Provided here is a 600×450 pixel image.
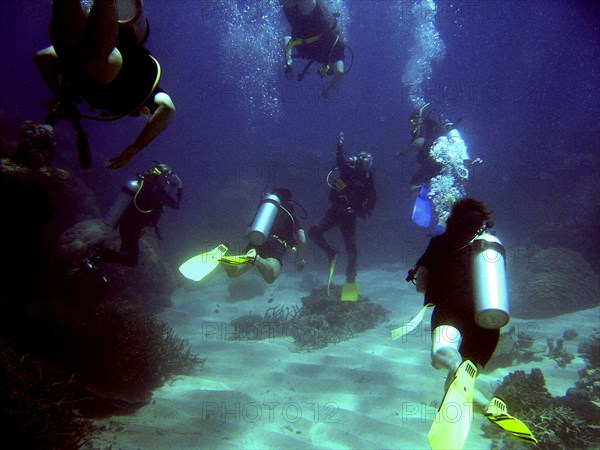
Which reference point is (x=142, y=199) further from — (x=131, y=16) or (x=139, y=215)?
(x=131, y=16)

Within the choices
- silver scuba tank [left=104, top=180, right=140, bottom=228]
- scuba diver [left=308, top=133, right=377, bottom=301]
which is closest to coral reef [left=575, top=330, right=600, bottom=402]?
scuba diver [left=308, top=133, right=377, bottom=301]

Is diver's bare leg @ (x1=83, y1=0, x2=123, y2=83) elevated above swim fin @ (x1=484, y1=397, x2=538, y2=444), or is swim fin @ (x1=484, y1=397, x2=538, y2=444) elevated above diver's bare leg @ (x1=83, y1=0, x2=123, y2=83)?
diver's bare leg @ (x1=83, y1=0, x2=123, y2=83)

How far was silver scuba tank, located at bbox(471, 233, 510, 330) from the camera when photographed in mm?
Result: 3088

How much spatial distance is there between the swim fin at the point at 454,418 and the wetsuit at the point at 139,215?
6.12 meters

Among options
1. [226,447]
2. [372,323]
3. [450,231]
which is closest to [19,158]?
[226,447]

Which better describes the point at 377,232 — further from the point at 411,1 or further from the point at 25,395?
the point at 411,1

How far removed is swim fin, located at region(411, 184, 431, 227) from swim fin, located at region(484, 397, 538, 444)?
566 centimetres

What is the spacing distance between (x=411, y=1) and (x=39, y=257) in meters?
45.7

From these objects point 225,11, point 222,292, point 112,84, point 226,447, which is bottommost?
point 226,447

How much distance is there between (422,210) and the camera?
8359mm

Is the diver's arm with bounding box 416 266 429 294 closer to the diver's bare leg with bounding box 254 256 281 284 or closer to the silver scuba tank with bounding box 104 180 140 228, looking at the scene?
the diver's bare leg with bounding box 254 256 281 284

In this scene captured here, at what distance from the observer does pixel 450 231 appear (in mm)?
3457

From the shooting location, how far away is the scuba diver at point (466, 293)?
2992 millimetres

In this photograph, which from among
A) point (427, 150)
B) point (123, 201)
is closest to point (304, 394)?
point (123, 201)
